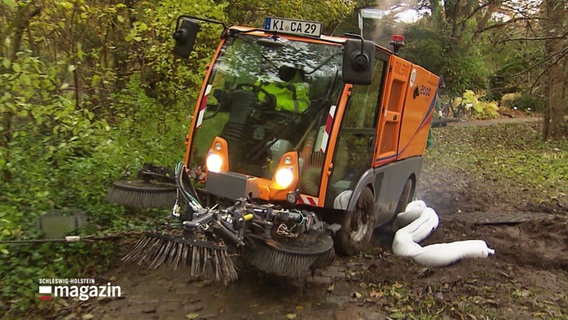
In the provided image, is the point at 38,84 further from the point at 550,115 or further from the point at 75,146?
the point at 550,115

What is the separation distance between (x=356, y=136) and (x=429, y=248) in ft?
4.59

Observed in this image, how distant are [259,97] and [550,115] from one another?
13981mm

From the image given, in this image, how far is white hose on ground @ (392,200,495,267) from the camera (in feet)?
18.3

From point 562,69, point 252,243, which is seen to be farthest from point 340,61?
point 562,69

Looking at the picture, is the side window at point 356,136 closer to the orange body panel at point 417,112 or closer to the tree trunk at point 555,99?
the orange body panel at point 417,112

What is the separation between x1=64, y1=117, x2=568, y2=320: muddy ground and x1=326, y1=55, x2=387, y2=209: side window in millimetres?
856

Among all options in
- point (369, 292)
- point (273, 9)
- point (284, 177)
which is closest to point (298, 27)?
point (284, 177)

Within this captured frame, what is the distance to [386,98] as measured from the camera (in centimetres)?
585

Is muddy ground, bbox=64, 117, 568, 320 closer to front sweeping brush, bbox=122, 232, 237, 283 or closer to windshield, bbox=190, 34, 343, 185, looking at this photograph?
front sweeping brush, bbox=122, 232, 237, 283

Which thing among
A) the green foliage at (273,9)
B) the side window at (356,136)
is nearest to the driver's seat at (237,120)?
the side window at (356,136)

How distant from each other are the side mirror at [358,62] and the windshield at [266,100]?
2.34 feet

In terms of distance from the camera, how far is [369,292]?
4930 millimetres

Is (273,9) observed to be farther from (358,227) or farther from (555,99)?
(555,99)

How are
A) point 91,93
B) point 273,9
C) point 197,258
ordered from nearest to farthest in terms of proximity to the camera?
point 197,258
point 91,93
point 273,9
